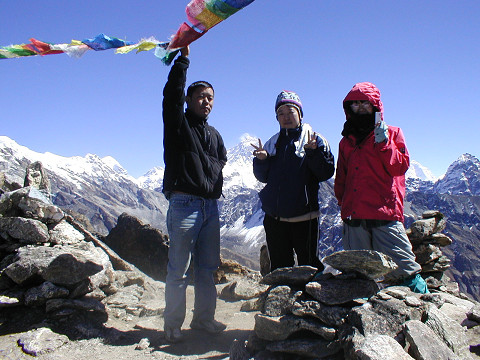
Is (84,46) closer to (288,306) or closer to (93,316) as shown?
(93,316)

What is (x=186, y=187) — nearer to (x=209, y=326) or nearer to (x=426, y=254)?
(x=209, y=326)

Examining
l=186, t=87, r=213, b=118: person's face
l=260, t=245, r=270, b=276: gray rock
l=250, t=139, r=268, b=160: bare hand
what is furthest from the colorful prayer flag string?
l=260, t=245, r=270, b=276: gray rock

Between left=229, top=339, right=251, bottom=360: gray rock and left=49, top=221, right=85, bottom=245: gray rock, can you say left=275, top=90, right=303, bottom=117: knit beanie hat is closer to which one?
left=229, top=339, right=251, bottom=360: gray rock

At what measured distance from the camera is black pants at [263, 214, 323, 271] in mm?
6534

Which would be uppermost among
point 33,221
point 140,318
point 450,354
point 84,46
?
point 84,46

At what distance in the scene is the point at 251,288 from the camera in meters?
10.9

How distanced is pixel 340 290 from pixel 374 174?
2025 millimetres

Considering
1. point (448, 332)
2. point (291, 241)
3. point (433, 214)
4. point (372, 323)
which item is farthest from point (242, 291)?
point (448, 332)

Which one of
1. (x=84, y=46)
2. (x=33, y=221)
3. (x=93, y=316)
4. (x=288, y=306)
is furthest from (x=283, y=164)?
(x=33, y=221)

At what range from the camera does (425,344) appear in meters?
4.41

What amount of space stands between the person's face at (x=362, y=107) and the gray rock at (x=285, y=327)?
3611 mm

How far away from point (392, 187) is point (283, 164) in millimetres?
1955

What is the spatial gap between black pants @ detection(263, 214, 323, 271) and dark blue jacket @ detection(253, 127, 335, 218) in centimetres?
25

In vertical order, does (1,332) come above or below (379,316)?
below
